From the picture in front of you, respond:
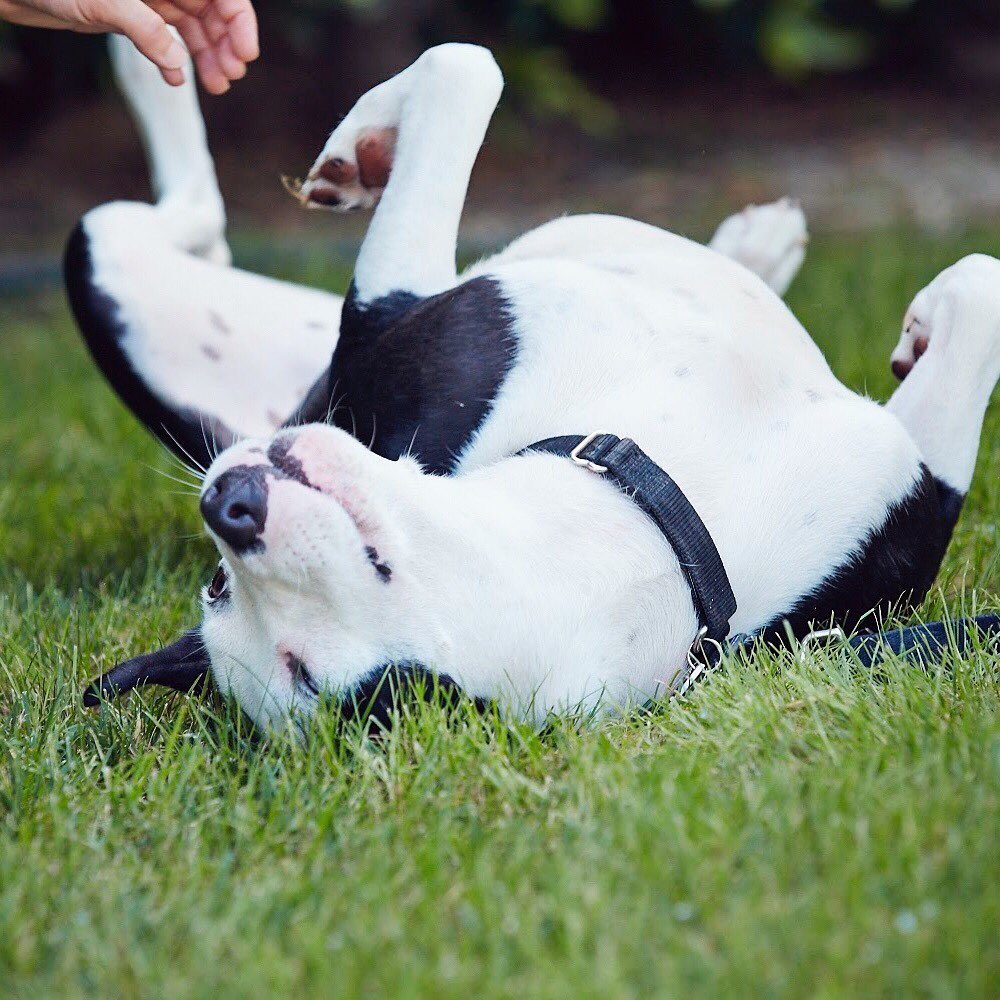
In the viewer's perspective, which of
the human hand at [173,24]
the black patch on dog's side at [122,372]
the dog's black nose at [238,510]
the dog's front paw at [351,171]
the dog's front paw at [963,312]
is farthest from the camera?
the black patch on dog's side at [122,372]

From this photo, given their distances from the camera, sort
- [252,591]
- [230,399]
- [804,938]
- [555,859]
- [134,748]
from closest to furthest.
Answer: [804,938] → [555,859] → [252,591] → [134,748] → [230,399]

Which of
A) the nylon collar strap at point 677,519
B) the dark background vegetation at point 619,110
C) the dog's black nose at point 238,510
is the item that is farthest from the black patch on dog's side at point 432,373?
the dark background vegetation at point 619,110

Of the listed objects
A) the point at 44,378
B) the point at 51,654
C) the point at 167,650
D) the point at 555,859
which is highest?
the point at 555,859

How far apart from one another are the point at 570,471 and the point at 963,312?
40.4 inches

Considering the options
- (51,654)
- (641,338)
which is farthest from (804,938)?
(51,654)

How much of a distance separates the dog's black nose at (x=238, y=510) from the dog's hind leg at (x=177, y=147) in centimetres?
208

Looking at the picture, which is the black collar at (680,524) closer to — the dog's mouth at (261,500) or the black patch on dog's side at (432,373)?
the black patch on dog's side at (432,373)

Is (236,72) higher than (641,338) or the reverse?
higher

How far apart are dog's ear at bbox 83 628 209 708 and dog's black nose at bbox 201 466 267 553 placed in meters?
0.36

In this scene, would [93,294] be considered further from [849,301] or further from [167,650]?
[849,301]

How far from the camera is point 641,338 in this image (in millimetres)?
2721

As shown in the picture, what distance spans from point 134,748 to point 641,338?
3.98 ft

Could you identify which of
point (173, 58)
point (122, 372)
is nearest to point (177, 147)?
point (122, 372)

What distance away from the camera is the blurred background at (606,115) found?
8.45 metres
